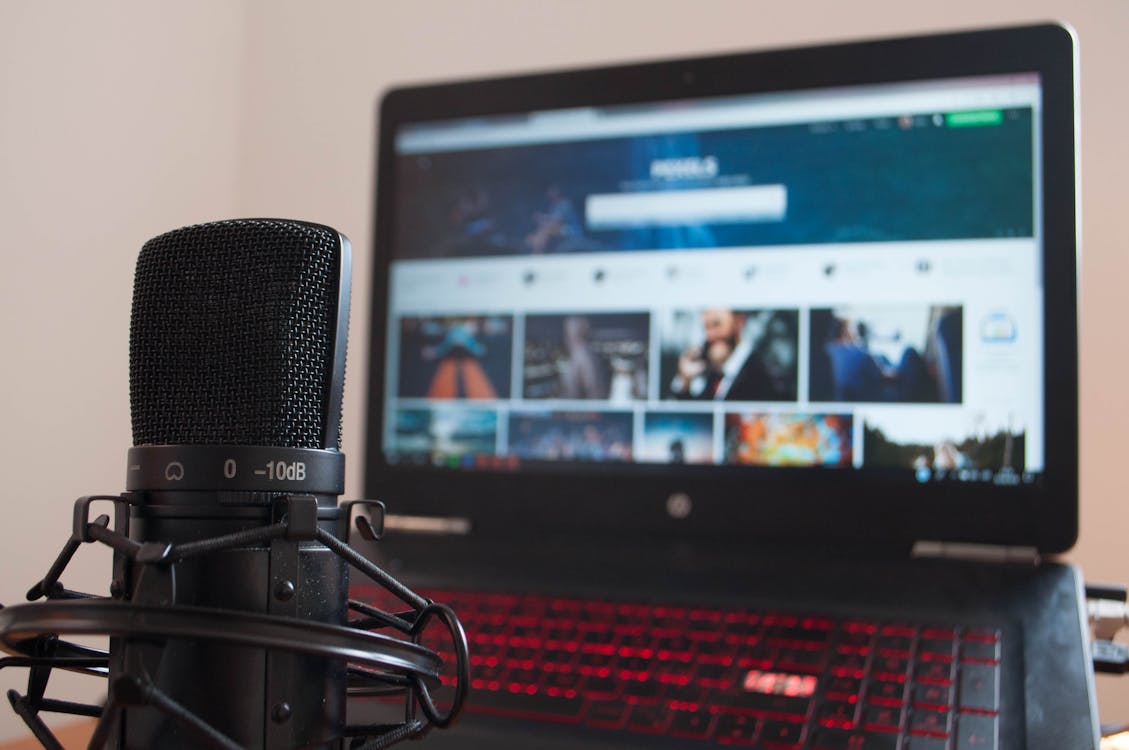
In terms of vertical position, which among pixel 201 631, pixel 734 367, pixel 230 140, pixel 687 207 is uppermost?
pixel 230 140

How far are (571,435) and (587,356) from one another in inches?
2.6

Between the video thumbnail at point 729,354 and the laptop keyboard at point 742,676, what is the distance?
19 cm

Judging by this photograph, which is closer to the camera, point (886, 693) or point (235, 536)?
point (235, 536)

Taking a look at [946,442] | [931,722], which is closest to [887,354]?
[946,442]

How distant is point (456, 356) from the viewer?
911 mm

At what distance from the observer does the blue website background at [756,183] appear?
79 cm

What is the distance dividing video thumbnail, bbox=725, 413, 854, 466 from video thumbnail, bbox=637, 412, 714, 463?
2cm

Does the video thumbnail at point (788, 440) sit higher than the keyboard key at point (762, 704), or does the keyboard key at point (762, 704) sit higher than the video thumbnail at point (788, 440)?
the video thumbnail at point (788, 440)

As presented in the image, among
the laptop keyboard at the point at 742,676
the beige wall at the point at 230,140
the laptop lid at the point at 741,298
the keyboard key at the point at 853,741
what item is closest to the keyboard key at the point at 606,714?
the laptop keyboard at the point at 742,676

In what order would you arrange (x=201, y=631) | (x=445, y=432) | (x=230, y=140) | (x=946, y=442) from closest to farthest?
(x=201, y=631)
(x=946, y=442)
(x=445, y=432)
(x=230, y=140)

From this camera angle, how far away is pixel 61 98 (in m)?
0.89

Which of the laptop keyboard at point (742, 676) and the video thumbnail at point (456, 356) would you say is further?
the video thumbnail at point (456, 356)

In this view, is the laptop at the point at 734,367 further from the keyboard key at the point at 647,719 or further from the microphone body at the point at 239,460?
the microphone body at the point at 239,460

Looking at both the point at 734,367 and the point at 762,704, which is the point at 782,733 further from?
the point at 734,367
